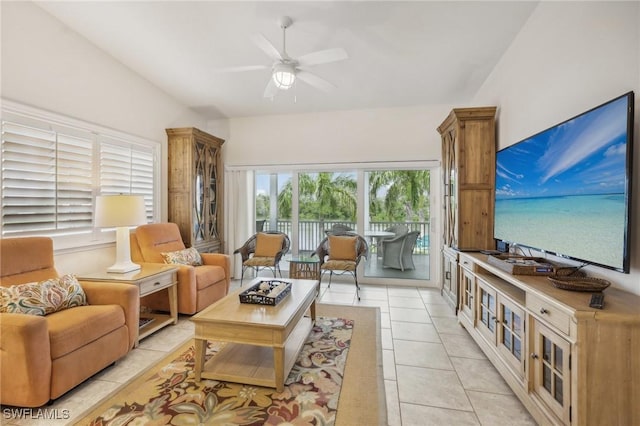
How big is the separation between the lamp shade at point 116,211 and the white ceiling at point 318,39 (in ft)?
5.50

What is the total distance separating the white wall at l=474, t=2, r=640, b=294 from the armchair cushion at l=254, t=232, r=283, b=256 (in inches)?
131

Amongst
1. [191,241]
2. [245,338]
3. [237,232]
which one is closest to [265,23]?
[245,338]

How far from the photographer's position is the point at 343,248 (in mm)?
4367

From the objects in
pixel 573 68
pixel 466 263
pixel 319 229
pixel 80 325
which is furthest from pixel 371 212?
pixel 80 325

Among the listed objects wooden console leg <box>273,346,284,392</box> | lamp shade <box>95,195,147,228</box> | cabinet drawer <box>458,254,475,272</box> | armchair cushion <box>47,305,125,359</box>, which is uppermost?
lamp shade <box>95,195,147,228</box>

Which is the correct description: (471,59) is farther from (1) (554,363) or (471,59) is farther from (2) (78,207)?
(2) (78,207)

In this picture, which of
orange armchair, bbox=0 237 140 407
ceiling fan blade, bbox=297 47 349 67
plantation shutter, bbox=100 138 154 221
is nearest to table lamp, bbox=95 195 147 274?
orange armchair, bbox=0 237 140 407

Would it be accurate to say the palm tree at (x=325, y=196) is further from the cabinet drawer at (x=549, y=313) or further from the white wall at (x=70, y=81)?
the cabinet drawer at (x=549, y=313)

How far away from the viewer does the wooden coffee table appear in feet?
6.14

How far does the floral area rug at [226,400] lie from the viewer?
1.67 m

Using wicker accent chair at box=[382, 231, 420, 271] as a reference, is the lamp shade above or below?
above

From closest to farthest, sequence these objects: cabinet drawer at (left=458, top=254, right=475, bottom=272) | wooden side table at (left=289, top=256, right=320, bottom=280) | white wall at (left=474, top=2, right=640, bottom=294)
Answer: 1. white wall at (left=474, top=2, right=640, bottom=294)
2. cabinet drawer at (left=458, top=254, right=475, bottom=272)
3. wooden side table at (left=289, top=256, right=320, bottom=280)

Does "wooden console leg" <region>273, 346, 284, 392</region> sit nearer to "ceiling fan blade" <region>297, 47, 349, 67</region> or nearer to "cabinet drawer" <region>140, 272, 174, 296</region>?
"cabinet drawer" <region>140, 272, 174, 296</region>

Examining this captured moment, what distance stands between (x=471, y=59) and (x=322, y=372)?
11.3 ft
